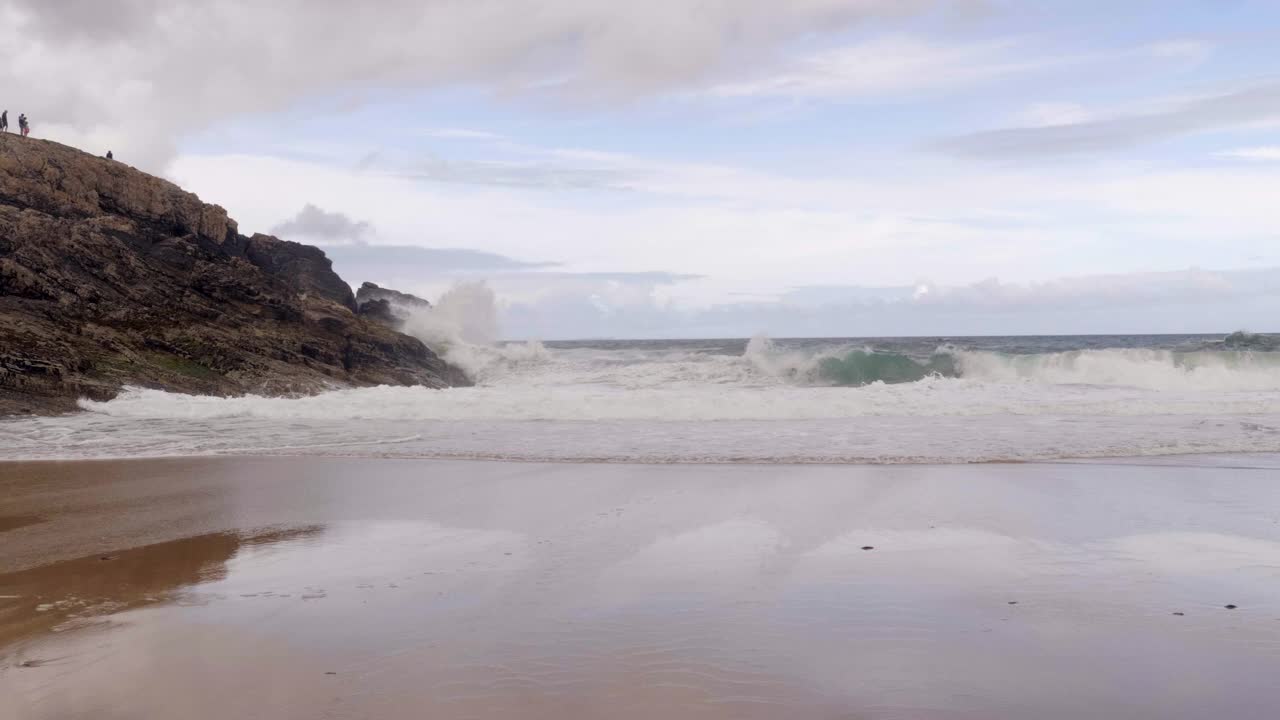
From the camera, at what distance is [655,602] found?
→ 4.83m

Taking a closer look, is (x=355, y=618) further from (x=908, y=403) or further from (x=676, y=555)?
(x=908, y=403)

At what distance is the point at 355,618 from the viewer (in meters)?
4.61

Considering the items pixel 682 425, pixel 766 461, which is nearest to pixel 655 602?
pixel 766 461

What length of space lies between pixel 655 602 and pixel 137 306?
60.2 ft

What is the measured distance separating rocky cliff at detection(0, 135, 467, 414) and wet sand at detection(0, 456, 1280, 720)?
31.4ft

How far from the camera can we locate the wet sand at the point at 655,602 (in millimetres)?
3553

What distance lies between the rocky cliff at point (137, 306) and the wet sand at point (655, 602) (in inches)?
377

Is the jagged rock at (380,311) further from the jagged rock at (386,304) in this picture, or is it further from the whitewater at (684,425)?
the whitewater at (684,425)

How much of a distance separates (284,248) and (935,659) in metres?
28.4

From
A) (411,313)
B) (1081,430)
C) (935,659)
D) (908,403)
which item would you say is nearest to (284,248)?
(411,313)

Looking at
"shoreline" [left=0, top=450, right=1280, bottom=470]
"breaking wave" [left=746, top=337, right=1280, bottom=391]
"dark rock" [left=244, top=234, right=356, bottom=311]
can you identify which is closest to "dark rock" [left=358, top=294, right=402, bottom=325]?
"dark rock" [left=244, top=234, right=356, bottom=311]

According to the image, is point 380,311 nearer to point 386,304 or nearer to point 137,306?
point 386,304

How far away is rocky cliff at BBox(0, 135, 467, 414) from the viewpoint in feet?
56.0

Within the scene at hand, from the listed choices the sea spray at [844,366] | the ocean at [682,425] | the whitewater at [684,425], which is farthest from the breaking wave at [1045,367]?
the ocean at [682,425]
